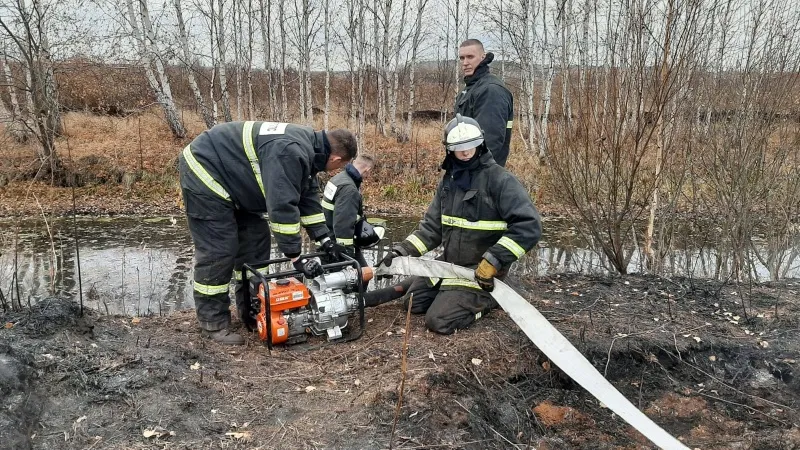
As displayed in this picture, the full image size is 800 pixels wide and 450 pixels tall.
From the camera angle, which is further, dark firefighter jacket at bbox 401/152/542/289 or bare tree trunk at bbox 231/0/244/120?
bare tree trunk at bbox 231/0/244/120

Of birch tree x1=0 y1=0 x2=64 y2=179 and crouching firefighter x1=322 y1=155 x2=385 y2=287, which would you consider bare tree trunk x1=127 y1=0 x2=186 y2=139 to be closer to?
birch tree x1=0 y1=0 x2=64 y2=179

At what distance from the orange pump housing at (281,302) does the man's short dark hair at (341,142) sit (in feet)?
3.61

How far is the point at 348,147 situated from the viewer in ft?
13.8

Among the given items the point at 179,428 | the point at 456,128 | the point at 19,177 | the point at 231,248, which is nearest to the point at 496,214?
the point at 456,128

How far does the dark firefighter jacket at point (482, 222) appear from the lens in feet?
13.4

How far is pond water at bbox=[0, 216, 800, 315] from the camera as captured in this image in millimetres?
6867

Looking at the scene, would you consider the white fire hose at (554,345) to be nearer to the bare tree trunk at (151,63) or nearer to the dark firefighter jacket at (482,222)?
the dark firefighter jacket at (482,222)

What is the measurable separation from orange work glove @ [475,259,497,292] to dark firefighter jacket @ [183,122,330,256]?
1.42 m

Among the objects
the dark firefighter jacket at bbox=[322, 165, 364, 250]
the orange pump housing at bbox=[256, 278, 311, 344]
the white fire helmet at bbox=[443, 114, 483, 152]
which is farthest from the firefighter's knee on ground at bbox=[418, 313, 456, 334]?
the white fire helmet at bbox=[443, 114, 483, 152]

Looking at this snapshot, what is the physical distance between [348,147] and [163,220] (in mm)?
9051

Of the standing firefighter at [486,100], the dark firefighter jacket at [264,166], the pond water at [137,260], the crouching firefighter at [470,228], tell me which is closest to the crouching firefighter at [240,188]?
the dark firefighter jacket at [264,166]

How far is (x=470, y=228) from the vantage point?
4457mm

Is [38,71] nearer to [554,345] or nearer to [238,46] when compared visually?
[238,46]

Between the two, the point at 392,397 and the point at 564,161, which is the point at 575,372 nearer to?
the point at 392,397
